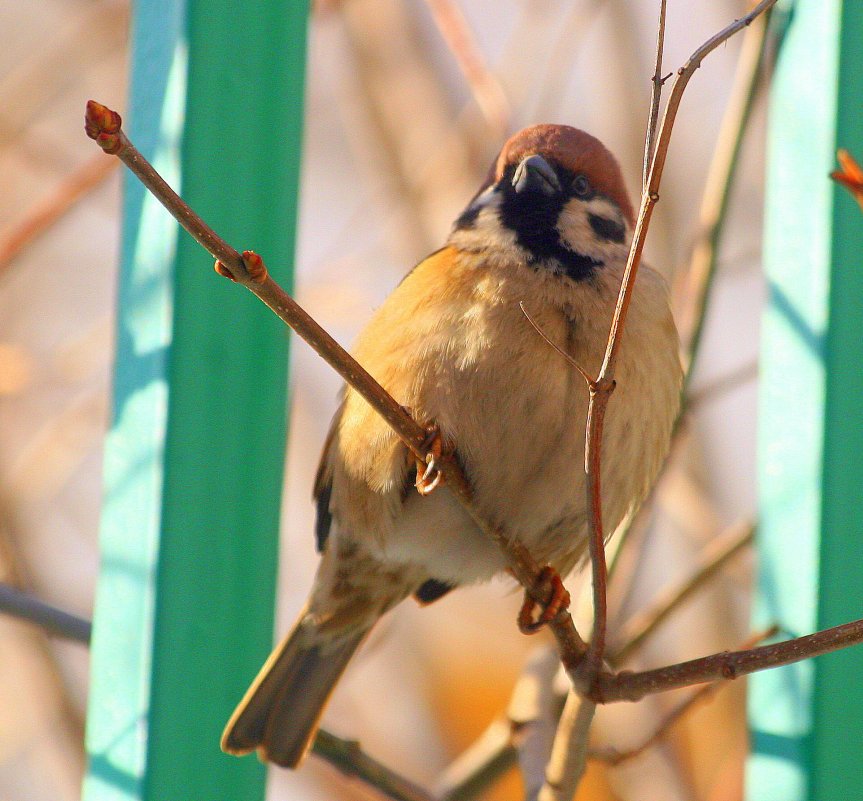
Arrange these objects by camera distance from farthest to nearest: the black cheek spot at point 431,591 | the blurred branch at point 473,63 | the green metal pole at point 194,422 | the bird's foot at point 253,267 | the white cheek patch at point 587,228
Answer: the blurred branch at point 473,63 → the black cheek spot at point 431,591 → the white cheek patch at point 587,228 → the green metal pole at point 194,422 → the bird's foot at point 253,267

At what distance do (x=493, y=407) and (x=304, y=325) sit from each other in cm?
86

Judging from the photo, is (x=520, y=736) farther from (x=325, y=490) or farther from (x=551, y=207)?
Answer: (x=551, y=207)

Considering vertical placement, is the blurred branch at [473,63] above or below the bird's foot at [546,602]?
above

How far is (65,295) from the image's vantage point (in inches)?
166

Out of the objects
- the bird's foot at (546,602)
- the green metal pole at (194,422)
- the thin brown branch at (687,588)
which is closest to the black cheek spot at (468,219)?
the green metal pole at (194,422)

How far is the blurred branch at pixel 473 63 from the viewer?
2.90 m

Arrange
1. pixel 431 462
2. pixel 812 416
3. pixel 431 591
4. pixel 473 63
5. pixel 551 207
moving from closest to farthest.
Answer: pixel 431 462 < pixel 812 416 < pixel 551 207 < pixel 431 591 < pixel 473 63

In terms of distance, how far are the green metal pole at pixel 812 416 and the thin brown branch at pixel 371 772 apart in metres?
0.59

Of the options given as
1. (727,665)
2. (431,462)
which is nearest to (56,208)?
(431,462)

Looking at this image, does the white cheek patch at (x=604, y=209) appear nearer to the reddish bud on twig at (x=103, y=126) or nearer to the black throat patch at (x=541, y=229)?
the black throat patch at (x=541, y=229)

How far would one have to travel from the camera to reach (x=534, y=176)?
95.0 inches

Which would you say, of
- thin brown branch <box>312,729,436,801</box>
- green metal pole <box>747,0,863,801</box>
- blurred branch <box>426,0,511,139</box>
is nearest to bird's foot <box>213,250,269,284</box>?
thin brown branch <box>312,729,436,801</box>

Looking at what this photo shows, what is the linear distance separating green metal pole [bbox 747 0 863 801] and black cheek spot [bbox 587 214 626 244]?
0.34 metres

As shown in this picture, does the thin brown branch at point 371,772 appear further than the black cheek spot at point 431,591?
No
